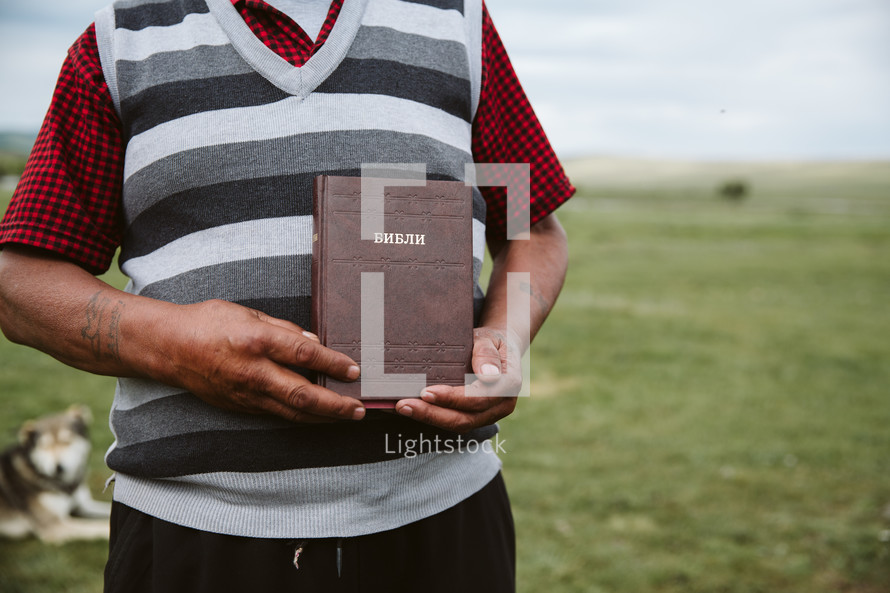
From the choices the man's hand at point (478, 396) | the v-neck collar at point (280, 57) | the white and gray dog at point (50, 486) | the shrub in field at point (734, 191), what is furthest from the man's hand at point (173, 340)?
the shrub in field at point (734, 191)

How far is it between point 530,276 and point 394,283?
1.64ft

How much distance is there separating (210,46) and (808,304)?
42.4 feet

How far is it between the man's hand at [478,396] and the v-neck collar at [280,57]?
0.61 metres

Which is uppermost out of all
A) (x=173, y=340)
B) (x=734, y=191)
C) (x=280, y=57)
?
(x=280, y=57)

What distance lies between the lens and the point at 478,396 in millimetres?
1290

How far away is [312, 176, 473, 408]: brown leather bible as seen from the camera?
1248 millimetres

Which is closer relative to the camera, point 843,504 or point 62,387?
point 843,504

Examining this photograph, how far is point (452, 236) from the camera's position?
1.31m

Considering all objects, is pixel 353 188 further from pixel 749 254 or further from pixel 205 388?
pixel 749 254

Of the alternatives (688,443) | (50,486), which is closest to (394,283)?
(50,486)

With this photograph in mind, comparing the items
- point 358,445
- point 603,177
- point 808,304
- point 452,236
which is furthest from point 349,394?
point 603,177

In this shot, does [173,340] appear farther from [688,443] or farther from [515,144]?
[688,443]

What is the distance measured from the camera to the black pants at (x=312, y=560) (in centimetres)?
134

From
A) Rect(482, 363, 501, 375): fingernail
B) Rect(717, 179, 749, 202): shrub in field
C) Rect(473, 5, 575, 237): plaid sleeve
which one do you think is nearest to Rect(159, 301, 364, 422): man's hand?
Rect(482, 363, 501, 375): fingernail
